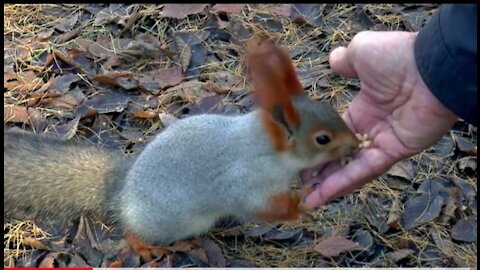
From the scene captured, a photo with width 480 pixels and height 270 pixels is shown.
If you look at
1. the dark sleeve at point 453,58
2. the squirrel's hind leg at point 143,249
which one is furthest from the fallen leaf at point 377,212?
the squirrel's hind leg at point 143,249

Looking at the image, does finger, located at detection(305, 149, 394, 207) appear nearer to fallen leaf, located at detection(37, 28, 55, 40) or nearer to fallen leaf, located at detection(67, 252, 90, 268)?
fallen leaf, located at detection(67, 252, 90, 268)

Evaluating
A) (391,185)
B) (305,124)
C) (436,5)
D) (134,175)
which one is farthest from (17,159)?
(436,5)

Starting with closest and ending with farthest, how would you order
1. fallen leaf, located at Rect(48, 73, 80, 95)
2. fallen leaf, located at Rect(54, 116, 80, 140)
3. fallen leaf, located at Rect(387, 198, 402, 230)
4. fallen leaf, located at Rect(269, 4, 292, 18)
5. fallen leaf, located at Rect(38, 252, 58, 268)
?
fallen leaf, located at Rect(38, 252, 58, 268)
fallen leaf, located at Rect(387, 198, 402, 230)
fallen leaf, located at Rect(54, 116, 80, 140)
fallen leaf, located at Rect(48, 73, 80, 95)
fallen leaf, located at Rect(269, 4, 292, 18)

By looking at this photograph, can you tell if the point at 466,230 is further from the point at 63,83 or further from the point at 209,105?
the point at 63,83

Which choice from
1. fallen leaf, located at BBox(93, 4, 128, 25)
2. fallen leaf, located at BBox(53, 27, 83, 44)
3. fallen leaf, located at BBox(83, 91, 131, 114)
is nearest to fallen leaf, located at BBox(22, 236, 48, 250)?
fallen leaf, located at BBox(83, 91, 131, 114)

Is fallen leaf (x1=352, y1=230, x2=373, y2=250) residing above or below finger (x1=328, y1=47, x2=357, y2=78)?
below

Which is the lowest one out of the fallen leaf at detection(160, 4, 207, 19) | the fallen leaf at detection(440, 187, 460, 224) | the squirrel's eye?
the fallen leaf at detection(440, 187, 460, 224)
